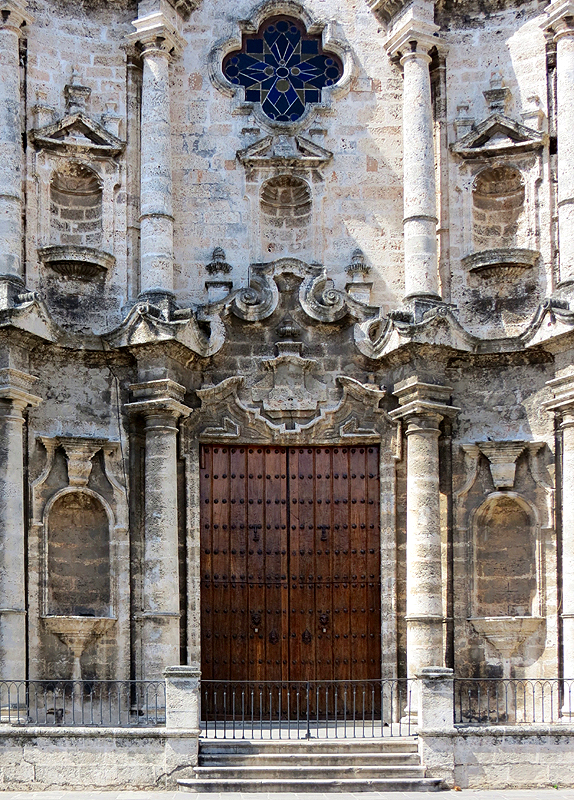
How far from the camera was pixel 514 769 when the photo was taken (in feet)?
44.4

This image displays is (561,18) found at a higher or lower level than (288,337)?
higher

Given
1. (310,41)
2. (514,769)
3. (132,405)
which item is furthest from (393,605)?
(310,41)

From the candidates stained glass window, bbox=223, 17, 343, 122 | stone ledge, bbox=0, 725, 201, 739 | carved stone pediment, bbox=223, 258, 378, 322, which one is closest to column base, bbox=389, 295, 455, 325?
carved stone pediment, bbox=223, 258, 378, 322

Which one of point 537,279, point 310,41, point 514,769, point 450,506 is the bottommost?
point 514,769

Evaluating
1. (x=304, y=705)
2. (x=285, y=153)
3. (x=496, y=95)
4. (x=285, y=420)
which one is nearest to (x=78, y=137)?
(x=285, y=153)

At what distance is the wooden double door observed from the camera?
15.9m

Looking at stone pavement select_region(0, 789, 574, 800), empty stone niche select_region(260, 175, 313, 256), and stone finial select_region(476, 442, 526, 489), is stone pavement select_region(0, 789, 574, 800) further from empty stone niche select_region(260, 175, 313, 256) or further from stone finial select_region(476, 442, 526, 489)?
empty stone niche select_region(260, 175, 313, 256)

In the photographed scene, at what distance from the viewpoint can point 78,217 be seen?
16875 mm

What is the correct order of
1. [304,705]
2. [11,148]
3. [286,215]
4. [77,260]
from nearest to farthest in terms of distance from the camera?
[11,148]
[304,705]
[77,260]
[286,215]

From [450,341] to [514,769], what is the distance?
5.28 metres

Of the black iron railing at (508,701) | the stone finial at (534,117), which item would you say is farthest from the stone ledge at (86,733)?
the stone finial at (534,117)

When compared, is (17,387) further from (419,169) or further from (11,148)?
(419,169)

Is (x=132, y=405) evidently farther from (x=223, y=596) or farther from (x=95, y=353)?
(x=223, y=596)

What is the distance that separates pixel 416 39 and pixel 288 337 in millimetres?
4321
